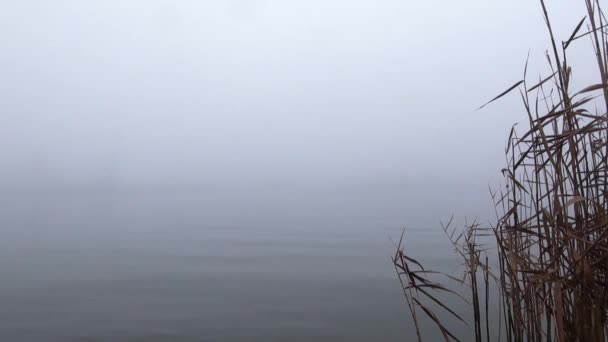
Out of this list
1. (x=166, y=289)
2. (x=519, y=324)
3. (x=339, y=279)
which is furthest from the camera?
(x=339, y=279)

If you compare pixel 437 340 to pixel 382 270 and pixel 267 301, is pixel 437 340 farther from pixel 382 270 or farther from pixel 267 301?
pixel 382 270

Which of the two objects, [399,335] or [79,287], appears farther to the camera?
[79,287]

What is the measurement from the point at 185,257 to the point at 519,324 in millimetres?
13706

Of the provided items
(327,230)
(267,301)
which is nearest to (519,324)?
(267,301)

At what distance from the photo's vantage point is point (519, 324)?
2.41 m

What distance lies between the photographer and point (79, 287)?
34.4 ft

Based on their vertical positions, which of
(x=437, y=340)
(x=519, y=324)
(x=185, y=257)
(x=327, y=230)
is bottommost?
(x=437, y=340)

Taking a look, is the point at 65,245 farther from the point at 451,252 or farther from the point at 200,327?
the point at 451,252

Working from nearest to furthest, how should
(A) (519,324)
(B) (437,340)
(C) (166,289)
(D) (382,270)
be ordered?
(A) (519,324) < (B) (437,340) < (C) (166,289) < (D) (382,270)

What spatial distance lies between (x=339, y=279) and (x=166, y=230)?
1551cm

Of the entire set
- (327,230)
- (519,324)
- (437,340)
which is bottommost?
(437,340)

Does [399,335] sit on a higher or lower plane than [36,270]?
lower

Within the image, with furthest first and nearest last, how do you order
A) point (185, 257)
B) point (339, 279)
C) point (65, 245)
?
point (65, 245) < point (185, 257) < point (339, 279)

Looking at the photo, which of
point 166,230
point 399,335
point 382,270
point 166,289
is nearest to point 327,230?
point 166,230
